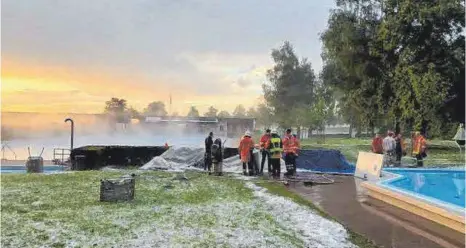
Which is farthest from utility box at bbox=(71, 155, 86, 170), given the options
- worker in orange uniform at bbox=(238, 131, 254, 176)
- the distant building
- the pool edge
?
the distant building

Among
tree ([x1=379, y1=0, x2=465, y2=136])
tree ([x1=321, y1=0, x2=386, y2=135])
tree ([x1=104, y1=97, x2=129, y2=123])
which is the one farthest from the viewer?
tree ([x1=104, y1=97, x2=129, y2=123])

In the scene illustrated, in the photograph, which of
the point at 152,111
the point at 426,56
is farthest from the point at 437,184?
the point at 152,111

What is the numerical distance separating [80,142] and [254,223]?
48481 millimetres

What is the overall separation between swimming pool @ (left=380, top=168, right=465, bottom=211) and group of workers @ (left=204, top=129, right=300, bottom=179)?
371 centimetres

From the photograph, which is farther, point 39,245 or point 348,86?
point 348,86

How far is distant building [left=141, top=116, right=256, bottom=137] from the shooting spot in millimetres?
60250

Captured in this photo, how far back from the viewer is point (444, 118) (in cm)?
3253

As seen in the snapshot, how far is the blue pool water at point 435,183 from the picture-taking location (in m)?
13.7

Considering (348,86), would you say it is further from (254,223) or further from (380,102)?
(254,223)

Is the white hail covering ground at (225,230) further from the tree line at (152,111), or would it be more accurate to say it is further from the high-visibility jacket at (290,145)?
the tree line at (152,111)

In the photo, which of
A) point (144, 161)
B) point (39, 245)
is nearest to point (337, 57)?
point (144, 161)

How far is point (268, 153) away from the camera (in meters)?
16.8

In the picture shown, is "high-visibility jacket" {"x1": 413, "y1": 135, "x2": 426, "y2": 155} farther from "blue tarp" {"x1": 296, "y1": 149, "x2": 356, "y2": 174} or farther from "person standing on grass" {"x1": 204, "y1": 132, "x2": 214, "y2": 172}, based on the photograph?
"person standing on grass" {"x1": 204, "y1": 132, "x2": 214, "y2": 172}

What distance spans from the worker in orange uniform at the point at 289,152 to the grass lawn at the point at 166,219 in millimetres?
3933
